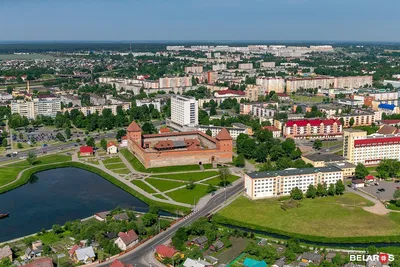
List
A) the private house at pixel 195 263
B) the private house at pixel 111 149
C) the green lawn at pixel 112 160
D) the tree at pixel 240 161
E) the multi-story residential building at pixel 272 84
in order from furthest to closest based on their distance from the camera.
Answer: the multi-story residential building at pixel 272 84 < the private house at pixel 111 149 < the green lawn at pixel 112 160 < the tree at pixel 240 161 < the private house at pixel 195 263

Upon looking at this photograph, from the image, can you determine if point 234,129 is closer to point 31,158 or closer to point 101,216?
point 31,158

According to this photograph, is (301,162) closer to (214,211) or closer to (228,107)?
(214,211)

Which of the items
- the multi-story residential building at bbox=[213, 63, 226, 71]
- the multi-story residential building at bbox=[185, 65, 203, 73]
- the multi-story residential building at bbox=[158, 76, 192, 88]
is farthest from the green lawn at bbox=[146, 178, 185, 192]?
the multi-story residential building at bbox=[213, 63, 226, 71]

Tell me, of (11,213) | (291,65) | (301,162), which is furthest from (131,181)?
(291,65)

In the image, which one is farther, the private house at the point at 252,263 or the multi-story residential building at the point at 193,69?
the multi-story residential building at the point at 193,69

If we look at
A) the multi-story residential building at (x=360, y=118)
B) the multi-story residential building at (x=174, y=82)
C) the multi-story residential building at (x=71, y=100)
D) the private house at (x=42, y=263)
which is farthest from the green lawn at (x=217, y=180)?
the multi-story residential building at (x=174, y=82)

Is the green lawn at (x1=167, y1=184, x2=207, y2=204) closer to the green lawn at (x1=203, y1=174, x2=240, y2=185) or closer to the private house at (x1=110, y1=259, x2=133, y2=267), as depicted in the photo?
the green lawn at (x1=203, y1=174, x2=240, y2=185)

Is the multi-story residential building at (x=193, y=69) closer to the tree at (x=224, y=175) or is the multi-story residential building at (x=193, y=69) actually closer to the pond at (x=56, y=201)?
the pond at (x=56, y=201)
